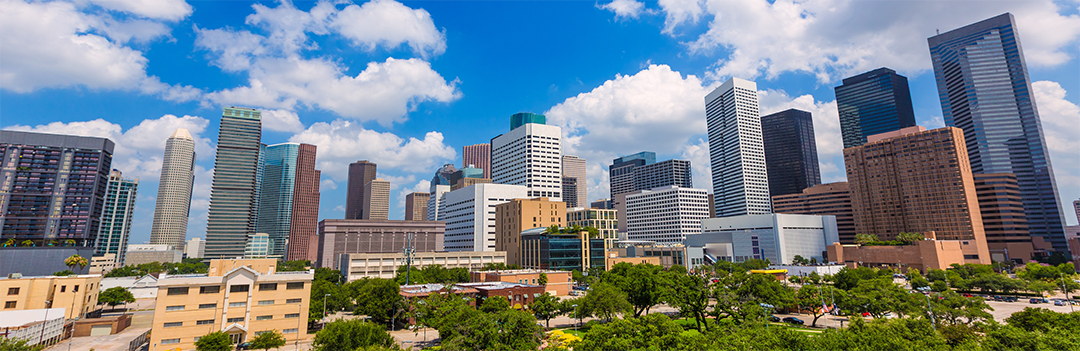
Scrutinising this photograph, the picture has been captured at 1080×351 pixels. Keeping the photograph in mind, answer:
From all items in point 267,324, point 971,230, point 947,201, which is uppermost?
point 947,201

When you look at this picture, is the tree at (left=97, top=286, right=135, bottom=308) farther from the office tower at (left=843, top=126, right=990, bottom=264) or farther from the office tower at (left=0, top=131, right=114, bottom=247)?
the office tower at (left=843, top=126, right=990, bottom=264)

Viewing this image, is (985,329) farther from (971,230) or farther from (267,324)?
(971,230)

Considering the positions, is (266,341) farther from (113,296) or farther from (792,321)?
(792,321)

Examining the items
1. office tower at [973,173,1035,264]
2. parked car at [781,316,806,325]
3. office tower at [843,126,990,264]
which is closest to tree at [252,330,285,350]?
parked car at [781,316,806,325]

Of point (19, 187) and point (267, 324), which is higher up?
point (19, 187)

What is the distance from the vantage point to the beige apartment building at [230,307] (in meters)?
57.8

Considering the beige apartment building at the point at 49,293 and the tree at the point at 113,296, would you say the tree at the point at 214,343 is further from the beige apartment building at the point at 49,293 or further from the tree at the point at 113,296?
the tree at the point at 113,296

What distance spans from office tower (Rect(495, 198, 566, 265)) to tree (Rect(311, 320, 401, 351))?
10709cm

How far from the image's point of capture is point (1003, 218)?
175000 millimetres

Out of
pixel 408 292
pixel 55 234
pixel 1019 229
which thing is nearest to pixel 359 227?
pixel 55 234

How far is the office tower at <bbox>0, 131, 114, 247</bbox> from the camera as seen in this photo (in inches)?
5832

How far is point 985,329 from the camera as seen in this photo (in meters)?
40.3

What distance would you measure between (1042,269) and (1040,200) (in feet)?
363

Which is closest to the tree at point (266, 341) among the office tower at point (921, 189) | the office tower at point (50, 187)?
the office tower at point (50, 187)
